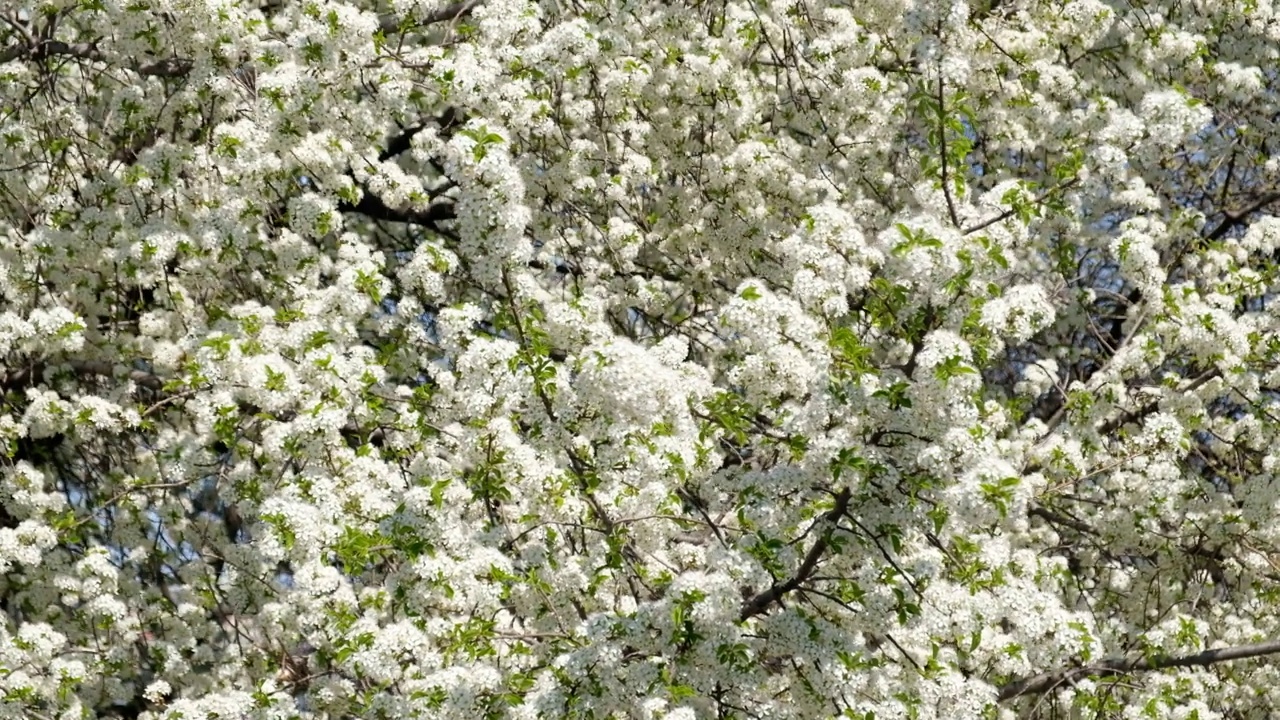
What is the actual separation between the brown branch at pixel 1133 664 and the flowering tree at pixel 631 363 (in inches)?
2.2

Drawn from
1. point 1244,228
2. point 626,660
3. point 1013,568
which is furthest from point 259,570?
point 1244,228

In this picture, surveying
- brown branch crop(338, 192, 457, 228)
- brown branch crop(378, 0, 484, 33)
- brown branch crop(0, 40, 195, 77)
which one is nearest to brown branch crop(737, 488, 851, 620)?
brown branch crop(378, 0, 484, 33)

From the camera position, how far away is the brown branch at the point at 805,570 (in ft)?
17.9

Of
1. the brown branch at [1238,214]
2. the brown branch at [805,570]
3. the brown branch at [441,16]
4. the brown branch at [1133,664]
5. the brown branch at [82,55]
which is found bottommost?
the brown branch at [805,570]

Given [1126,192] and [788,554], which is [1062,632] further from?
[1126,192]

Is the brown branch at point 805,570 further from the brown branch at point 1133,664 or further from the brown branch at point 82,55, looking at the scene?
the brown branch at point 82,55

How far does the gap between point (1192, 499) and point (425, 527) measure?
453 cm

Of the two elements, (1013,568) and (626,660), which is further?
(1013,568)

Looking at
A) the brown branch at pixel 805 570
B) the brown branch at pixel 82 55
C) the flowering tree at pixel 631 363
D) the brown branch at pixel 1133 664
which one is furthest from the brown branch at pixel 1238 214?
the brown branch at pixel 82 55

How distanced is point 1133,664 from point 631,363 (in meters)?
3.85

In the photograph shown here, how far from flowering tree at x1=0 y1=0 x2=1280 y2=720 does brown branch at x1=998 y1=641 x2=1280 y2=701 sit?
6 cm

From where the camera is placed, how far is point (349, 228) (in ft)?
34.4

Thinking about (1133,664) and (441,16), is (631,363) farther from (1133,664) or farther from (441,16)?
(441,16)

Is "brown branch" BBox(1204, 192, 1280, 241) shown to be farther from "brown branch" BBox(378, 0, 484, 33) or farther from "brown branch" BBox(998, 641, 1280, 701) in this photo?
"brown branch" BBox(378, 0, 484, 33)
